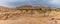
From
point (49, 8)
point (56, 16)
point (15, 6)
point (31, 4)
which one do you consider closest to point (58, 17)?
point (56, 16)

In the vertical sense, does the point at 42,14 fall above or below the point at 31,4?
below

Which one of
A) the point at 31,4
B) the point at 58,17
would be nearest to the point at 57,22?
the point at 58,17

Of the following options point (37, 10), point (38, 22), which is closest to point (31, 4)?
point (37, 10)

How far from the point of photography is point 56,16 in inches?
120

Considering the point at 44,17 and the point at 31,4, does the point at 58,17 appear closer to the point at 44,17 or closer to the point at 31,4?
the point at 44,17

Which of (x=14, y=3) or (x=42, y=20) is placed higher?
(x=14, y=3)

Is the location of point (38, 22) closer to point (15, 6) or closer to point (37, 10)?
point (37, 10)

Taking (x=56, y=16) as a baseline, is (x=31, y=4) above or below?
above

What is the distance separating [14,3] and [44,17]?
1.94 ft

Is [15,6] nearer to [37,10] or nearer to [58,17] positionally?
[37,10]

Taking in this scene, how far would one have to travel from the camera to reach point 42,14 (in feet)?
10.1

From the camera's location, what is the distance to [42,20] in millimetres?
3068

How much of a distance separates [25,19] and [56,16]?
21.9 inches

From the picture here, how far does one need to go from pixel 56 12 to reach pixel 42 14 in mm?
251
